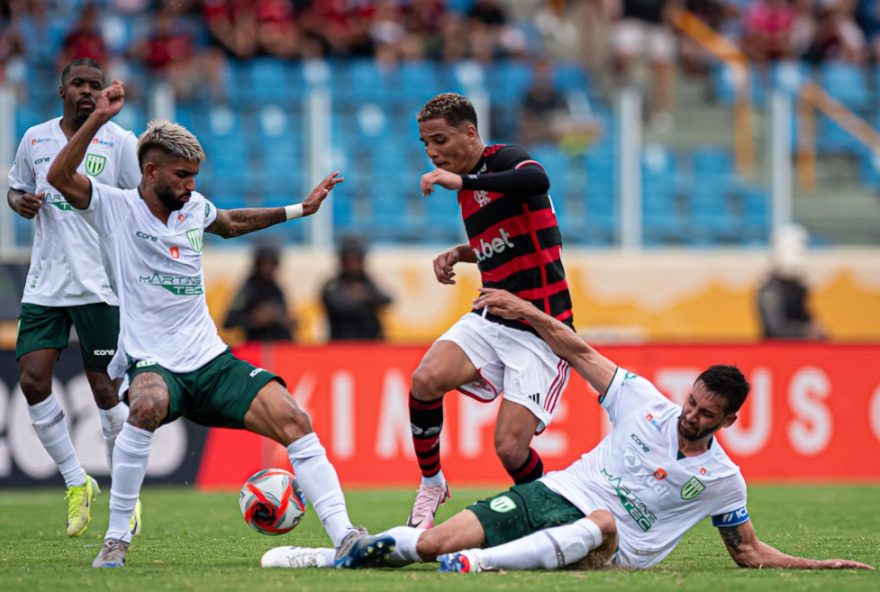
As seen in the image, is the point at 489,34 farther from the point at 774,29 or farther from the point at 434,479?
the point at 434,479

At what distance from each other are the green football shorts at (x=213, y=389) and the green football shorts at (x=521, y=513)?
1.32 m

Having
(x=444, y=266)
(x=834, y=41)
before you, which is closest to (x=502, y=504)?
(x=444, y=266)

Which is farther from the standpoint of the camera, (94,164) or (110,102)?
(94,164)

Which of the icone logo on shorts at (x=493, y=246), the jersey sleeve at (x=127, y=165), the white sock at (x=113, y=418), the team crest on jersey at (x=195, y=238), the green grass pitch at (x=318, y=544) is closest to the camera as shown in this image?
the green grass pitch at (x=318, y=544)

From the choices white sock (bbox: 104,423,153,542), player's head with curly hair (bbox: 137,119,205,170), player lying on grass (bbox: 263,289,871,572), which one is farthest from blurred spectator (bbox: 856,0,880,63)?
white sock (bbox: 104,423,153,542)

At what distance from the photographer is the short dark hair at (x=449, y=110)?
8.21 metres

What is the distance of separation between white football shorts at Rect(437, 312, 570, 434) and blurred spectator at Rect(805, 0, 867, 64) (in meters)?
15.2

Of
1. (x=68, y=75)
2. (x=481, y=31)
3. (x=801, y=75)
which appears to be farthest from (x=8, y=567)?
(x=801, y=75)

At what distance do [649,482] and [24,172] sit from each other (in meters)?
4.45

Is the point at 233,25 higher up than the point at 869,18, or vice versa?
the point at 233,25

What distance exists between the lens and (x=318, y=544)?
8.81 m

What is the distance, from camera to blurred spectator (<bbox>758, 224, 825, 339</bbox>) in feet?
56.6

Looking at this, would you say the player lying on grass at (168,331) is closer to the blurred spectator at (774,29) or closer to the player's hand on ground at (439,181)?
the player's hand on ground at (439,181)

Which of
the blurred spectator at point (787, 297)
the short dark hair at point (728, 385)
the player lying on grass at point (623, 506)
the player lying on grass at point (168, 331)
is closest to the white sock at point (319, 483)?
the player lying on grass at point (168, 331)
